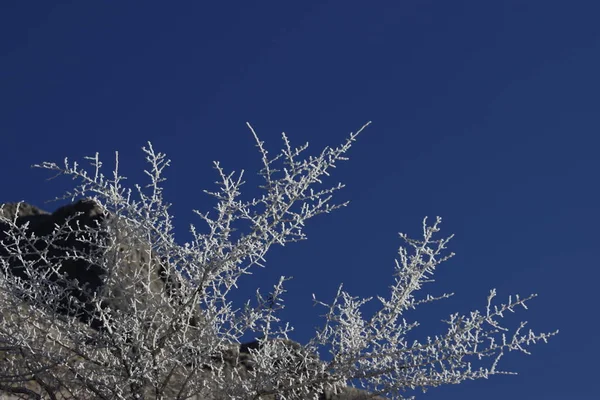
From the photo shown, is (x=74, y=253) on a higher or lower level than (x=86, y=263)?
lower

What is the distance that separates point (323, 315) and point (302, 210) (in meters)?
0.91

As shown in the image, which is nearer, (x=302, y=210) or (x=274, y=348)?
(x=302, y=210)

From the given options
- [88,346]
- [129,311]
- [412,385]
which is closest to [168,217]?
[129,311]

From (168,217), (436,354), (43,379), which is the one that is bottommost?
(43,379)

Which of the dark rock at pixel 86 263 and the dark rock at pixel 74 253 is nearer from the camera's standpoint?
the dark rock at pixel 86 263

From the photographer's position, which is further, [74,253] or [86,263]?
[86,263]

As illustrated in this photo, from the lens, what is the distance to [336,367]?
18.1 feet

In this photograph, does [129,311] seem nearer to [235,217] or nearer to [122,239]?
[122,239]

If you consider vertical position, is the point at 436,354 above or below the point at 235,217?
below

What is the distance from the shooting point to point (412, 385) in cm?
534

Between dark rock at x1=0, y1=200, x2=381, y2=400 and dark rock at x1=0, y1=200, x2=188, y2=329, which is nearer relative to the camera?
dark rock at x1=0, y1=200, x2=381, y2=400

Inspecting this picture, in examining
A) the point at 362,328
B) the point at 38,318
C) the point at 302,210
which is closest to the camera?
the point at 302,210

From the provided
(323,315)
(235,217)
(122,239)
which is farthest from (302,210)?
(122,239)

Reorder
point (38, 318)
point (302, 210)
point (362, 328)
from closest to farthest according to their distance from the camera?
point (302, 210), point (362, 328), point (38, 318)
